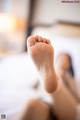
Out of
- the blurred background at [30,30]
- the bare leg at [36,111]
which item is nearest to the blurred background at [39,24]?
the blurred background at [30,30]

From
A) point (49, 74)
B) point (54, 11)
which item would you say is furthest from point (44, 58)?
point (54, 11)

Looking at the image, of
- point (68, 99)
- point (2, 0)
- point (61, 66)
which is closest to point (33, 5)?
point (2, 0)

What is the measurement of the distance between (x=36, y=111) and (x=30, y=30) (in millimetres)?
272

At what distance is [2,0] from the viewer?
2.38 feet

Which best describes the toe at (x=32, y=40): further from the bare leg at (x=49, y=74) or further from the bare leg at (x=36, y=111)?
the bare leg at (x=36, y=111)

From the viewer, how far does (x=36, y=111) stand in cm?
65

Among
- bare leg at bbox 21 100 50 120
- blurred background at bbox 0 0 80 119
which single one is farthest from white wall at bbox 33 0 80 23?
bare leg at bbox 21 100 50 120

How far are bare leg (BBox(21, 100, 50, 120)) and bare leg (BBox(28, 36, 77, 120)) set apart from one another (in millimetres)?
36

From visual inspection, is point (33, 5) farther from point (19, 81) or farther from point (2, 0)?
point (19, 81)

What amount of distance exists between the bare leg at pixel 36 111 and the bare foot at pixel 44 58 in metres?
0.06

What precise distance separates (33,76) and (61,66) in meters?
0.10

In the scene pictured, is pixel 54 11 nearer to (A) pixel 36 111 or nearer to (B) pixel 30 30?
(B) pixel 30 30

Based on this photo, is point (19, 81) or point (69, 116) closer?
point (69, 116)

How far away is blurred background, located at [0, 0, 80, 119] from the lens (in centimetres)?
66
